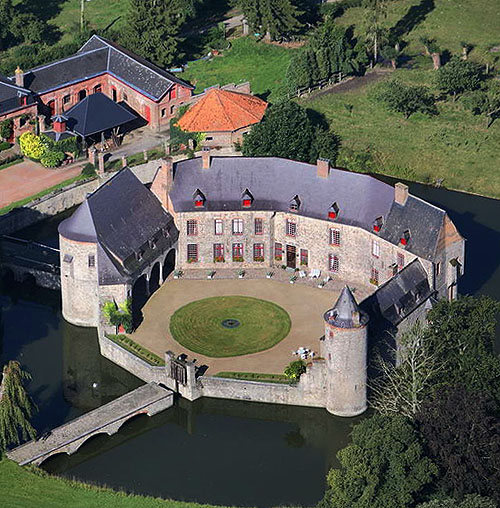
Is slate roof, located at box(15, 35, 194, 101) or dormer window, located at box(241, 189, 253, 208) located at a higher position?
dormer window, located at box(241, 189, 253, 208)

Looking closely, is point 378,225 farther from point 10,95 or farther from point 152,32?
point 152,32

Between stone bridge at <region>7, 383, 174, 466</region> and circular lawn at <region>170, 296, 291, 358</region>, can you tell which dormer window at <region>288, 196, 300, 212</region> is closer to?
circular lawn at <region>170, 296, 291, 358</region>

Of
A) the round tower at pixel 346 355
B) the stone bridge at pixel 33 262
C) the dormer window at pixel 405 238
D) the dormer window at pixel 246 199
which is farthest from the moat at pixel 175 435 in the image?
the dormer window at pixel 246 199

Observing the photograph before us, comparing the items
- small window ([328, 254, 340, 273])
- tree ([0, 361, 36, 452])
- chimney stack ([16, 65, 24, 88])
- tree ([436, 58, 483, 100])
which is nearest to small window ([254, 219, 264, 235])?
small window ([328, 254, 340, 273])

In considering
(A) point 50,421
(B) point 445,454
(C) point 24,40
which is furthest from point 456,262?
(C) point 24,40

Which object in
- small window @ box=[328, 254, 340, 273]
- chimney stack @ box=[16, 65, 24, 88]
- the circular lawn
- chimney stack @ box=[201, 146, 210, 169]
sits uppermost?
chimney stack @ box=[201, 146, 210, 169]

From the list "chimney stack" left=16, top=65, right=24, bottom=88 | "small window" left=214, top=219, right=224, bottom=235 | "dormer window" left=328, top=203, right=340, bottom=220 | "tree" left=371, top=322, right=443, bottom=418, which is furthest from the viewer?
"chimney stack" left=16, top=65, right=24, bottom=88
